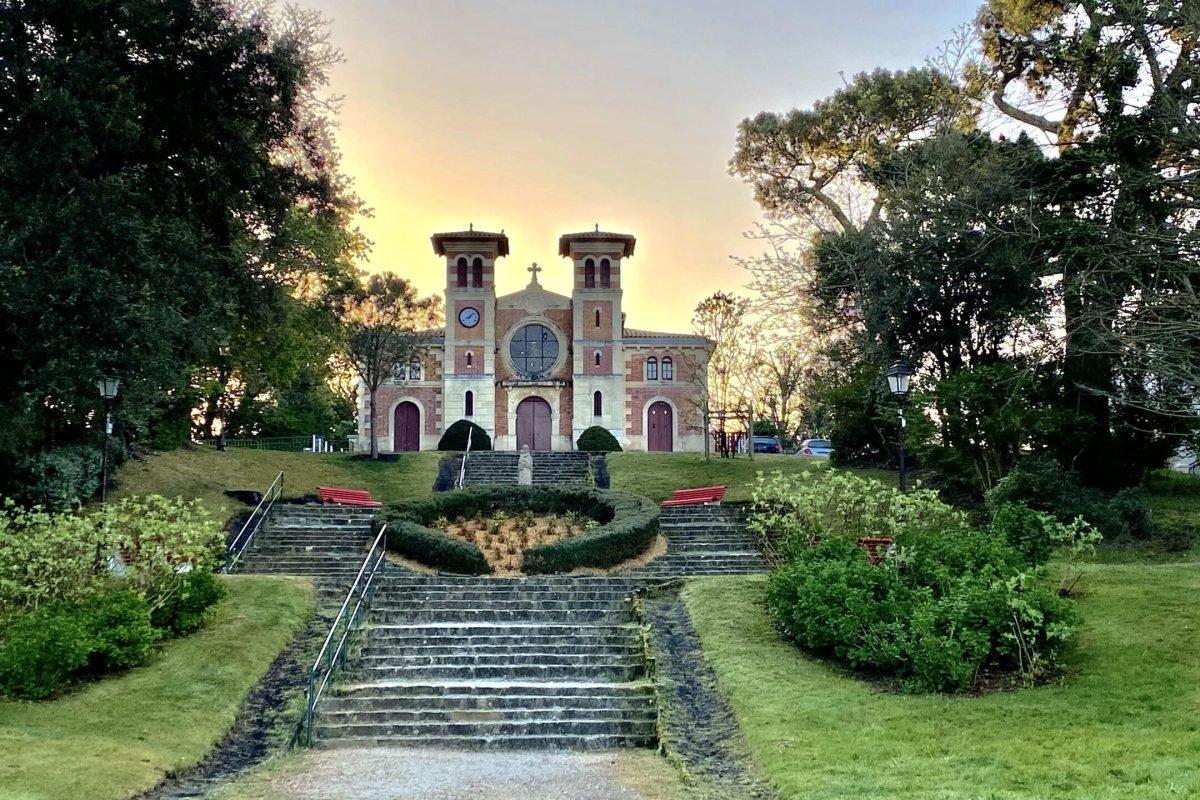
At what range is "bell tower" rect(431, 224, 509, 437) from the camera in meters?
41.0

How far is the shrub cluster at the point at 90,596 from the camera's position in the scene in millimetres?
10352

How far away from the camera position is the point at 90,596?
1215 centimetres

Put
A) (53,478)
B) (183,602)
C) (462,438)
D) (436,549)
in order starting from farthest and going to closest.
Result: (462,438) → (53,478) → (436,549) → (183,602)

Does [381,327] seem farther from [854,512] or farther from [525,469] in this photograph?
[854,512]

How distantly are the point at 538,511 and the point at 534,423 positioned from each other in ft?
66.2

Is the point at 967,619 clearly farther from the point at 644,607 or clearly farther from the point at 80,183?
the point at 80,183

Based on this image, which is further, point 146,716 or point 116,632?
point 116,632

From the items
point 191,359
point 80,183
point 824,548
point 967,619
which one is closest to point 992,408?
point 824,548

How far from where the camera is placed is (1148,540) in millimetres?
18328

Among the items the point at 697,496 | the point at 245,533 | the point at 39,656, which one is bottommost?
the point at 39,656

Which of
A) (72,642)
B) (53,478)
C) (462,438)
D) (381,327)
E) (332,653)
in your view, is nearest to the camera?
(72,642)

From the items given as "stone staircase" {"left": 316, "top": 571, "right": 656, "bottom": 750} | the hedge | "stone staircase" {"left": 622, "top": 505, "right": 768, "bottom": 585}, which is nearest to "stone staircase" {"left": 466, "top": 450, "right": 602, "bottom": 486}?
"stone staircase" {"left": 622, "top": 505, "right": 768, "bottom": 585}

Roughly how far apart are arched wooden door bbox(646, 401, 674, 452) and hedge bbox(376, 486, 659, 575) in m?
19.9

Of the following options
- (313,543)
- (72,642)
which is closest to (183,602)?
(72,642)
